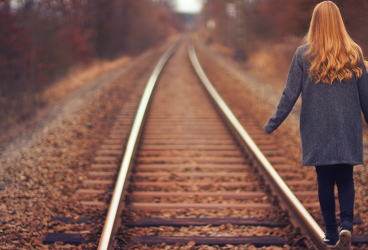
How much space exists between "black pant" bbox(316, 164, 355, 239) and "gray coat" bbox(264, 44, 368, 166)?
6.2 inches

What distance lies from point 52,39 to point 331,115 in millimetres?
17030

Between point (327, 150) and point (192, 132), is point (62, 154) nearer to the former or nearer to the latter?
point (192, 132)

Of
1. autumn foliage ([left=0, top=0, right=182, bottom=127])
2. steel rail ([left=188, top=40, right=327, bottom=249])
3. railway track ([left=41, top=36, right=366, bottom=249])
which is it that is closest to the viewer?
steel rail ([left=188, top=40, right=327, bottom=249])

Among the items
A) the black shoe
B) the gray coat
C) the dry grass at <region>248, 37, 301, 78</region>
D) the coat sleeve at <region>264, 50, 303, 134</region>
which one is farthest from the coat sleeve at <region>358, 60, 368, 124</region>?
the dry grass at <region>248, 37, 301, 78</region>

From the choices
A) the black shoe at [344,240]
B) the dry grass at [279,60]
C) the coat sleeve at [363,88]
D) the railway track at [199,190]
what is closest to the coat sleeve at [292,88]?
the coat sleeve at [363,88]

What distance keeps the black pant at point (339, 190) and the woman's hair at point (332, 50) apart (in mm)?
650

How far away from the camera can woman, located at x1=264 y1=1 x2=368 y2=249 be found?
7.79 feet

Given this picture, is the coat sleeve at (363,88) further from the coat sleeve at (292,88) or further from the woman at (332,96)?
the coat sleeve at (292,88)

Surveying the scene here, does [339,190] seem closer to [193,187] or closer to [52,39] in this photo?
[193,187]

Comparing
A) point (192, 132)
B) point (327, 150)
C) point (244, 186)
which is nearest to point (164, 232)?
point (244, 186)

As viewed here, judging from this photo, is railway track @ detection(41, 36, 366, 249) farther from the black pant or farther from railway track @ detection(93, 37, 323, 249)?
the black pant

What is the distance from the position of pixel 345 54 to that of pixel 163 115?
5.31 m

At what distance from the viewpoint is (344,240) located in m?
2.47

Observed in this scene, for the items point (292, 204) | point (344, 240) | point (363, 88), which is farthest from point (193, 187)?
point (363, 88)
